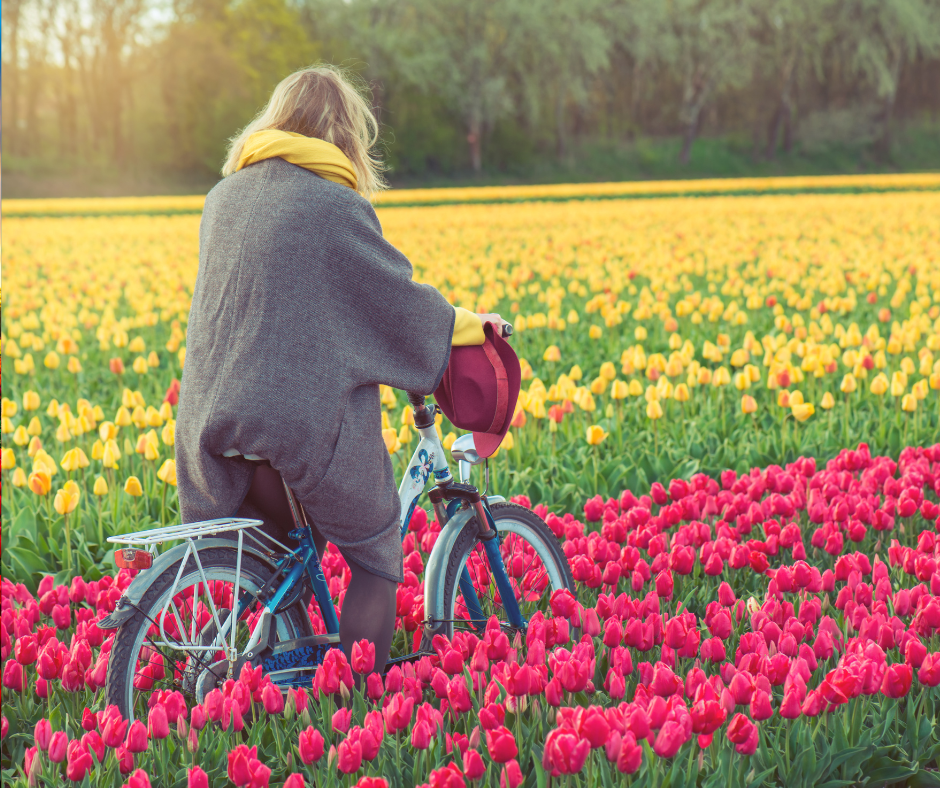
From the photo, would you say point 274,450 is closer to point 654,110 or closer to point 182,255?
point 182,255

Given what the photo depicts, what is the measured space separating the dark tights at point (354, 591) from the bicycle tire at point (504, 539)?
0.25 meters

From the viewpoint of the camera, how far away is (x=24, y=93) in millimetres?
57344

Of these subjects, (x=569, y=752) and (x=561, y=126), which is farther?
(x=561, y=126)

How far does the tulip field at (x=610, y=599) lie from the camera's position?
222 centimetres

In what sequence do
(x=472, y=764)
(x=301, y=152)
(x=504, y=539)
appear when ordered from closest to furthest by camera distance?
(x=472, y=764), (x=301, y=152), (x=504, y=539)

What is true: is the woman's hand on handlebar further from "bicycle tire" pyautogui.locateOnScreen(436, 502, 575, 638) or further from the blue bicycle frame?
"bicycle tire" pyautogui.locateOnScreen(436, 502, 575, 638)

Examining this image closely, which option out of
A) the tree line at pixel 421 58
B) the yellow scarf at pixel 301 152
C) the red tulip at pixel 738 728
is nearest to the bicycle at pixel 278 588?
the yellow scarf at pixel 301 152

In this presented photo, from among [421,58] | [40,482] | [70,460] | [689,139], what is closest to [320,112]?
[40,482]

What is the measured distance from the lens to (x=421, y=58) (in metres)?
47.9

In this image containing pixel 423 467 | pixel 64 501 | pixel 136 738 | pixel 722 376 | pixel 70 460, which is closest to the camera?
pixel 136 738

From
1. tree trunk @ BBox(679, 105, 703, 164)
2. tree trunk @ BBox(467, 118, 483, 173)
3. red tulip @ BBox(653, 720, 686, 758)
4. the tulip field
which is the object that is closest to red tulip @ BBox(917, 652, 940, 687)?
the tulip field

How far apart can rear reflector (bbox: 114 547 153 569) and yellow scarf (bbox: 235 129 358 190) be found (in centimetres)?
104

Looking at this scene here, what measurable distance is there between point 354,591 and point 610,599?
2.74ft

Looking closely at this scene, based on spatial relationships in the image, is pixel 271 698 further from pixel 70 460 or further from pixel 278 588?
pixel 70 460
